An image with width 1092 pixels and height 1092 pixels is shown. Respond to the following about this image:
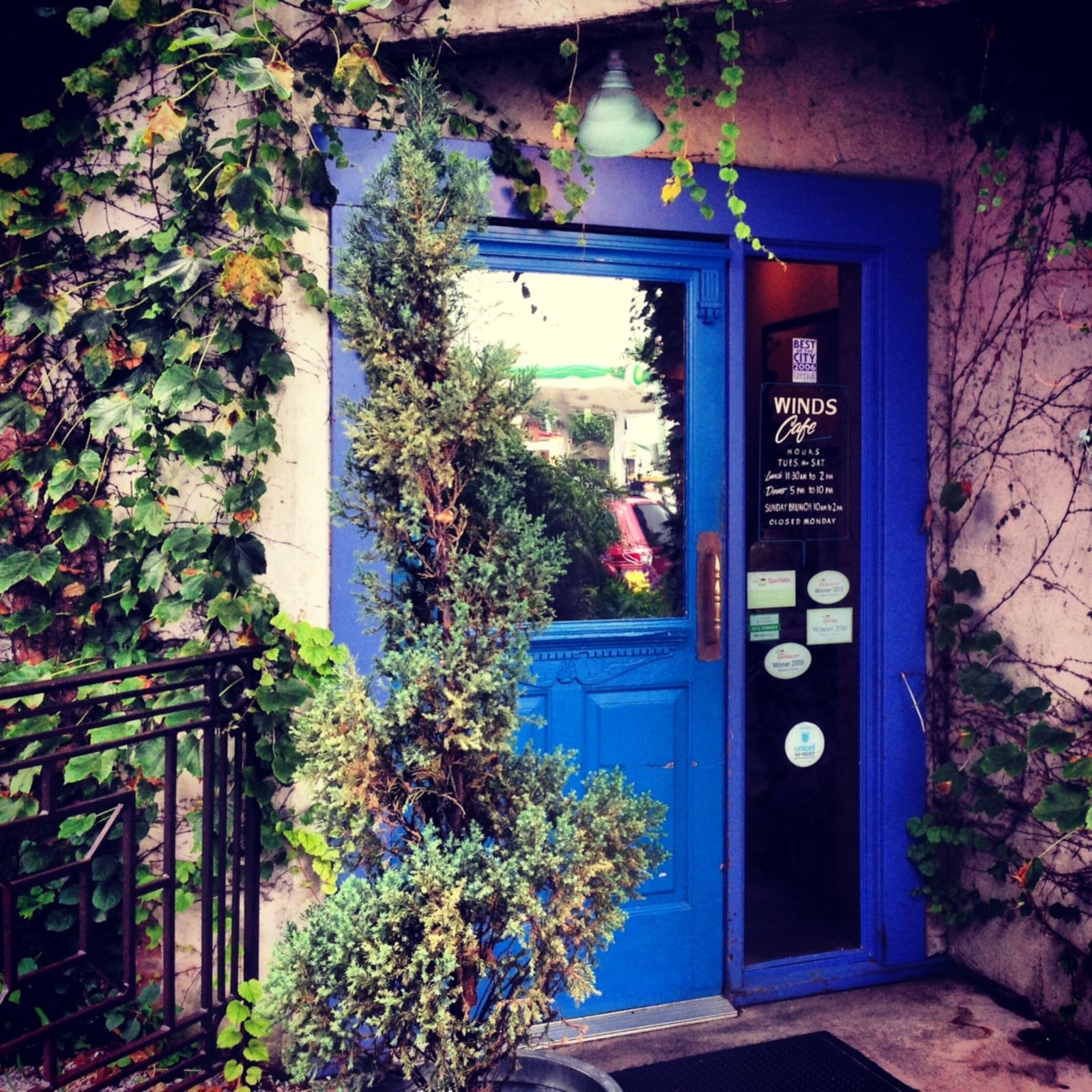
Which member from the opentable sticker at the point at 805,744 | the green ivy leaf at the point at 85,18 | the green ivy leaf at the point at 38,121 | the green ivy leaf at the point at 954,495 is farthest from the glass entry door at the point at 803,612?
the green ivy leaf at the point at 38,121

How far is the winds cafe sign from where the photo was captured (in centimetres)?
382

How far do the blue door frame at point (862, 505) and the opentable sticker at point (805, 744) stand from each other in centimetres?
18

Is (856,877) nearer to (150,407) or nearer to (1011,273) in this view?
(1011,273)

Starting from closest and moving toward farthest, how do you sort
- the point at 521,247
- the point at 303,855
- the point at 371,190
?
the point at 371,190
the point at 303,855
the point at 521,247

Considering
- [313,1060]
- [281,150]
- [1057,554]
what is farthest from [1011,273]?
[313,1060]

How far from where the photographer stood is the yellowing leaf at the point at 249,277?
9.36 ft

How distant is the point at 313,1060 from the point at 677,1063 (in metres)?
1.71

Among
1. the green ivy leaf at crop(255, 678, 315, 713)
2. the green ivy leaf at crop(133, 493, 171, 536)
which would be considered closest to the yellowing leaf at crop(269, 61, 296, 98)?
the green ivy leaf at crop(133, 493, 171, 536)

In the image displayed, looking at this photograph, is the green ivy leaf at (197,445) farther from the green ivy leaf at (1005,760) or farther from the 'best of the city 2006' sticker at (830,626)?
the green ivy leaf at (1005,760)

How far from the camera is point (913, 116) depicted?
12.8 feet

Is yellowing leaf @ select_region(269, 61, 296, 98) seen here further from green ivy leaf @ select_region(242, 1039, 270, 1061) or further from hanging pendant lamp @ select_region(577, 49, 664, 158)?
green ivy leaf @ select_region(242, 1039, 270, 1061)

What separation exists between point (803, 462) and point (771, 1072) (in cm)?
214

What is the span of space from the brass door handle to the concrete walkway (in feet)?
4.26

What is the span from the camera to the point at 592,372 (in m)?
3.66
